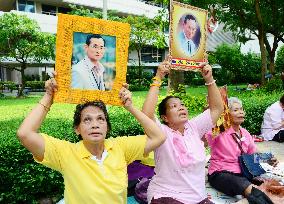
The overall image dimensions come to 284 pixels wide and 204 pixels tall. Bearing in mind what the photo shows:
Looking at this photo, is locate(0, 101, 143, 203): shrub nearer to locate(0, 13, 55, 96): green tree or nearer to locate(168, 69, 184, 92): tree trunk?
→ locate(168, 69, 184, 92): tree trunk

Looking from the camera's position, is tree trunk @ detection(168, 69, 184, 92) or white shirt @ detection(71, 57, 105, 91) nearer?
white shirt @ detection(71, 57, 105, 91)

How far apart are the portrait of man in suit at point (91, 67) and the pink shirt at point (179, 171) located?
→ 0.77 meters

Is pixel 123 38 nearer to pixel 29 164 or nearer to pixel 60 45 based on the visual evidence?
pixel 60 45

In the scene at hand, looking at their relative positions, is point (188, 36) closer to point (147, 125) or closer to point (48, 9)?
point (147, 125)

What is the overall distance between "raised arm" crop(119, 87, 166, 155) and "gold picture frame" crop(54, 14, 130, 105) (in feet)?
0.38

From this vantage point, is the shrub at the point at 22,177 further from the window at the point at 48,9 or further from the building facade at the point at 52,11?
the window at the point at 48,9

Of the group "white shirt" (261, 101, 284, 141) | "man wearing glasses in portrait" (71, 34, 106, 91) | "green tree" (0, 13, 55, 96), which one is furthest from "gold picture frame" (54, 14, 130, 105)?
"green tree" (0, 13, 55, 96)

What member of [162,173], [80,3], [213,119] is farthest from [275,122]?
[80,3]

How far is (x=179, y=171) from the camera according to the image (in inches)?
127

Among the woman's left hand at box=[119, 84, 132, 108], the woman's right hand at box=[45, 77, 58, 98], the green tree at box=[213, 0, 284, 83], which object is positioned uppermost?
the green tree at box=[213, 0, 284, 83]

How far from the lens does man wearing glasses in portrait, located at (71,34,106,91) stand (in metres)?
2.96

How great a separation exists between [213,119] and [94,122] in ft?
4.48

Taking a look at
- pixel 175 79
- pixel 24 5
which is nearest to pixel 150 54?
pixel 24 5

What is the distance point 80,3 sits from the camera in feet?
111
